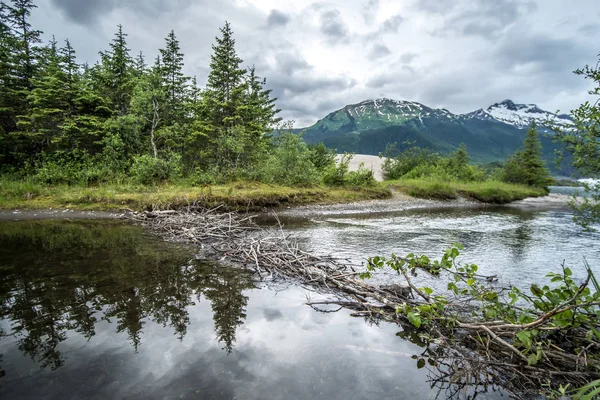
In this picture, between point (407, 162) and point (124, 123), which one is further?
point (407, 162)

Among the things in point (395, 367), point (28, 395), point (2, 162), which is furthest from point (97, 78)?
point (395, 367)

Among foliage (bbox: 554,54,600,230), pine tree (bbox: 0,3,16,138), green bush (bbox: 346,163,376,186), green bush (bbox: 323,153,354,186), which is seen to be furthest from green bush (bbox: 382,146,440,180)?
pine tree (bbox: 0,3,16,138)

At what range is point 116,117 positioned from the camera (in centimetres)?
2512

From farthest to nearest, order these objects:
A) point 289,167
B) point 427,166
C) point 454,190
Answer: point 427,166, point 454,190, point 289,167

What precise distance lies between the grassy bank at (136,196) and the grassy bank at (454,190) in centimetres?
1443

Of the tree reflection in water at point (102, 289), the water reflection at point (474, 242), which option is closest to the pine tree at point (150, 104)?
the tree reflection in water at point (102, 289)

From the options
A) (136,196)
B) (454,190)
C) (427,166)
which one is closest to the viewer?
(136,196)

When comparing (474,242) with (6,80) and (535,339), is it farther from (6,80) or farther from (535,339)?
(6,80)

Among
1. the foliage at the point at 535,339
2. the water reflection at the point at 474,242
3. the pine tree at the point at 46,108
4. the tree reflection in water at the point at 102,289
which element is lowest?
the water reflection at the point at 474,242

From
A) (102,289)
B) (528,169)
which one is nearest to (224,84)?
(102,289)

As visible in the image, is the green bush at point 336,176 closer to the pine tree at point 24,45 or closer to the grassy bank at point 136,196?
the grassy bank at point 136,196

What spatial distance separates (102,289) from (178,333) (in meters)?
2.97

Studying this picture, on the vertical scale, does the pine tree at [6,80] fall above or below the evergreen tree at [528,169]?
above

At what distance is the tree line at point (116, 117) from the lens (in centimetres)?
2231
